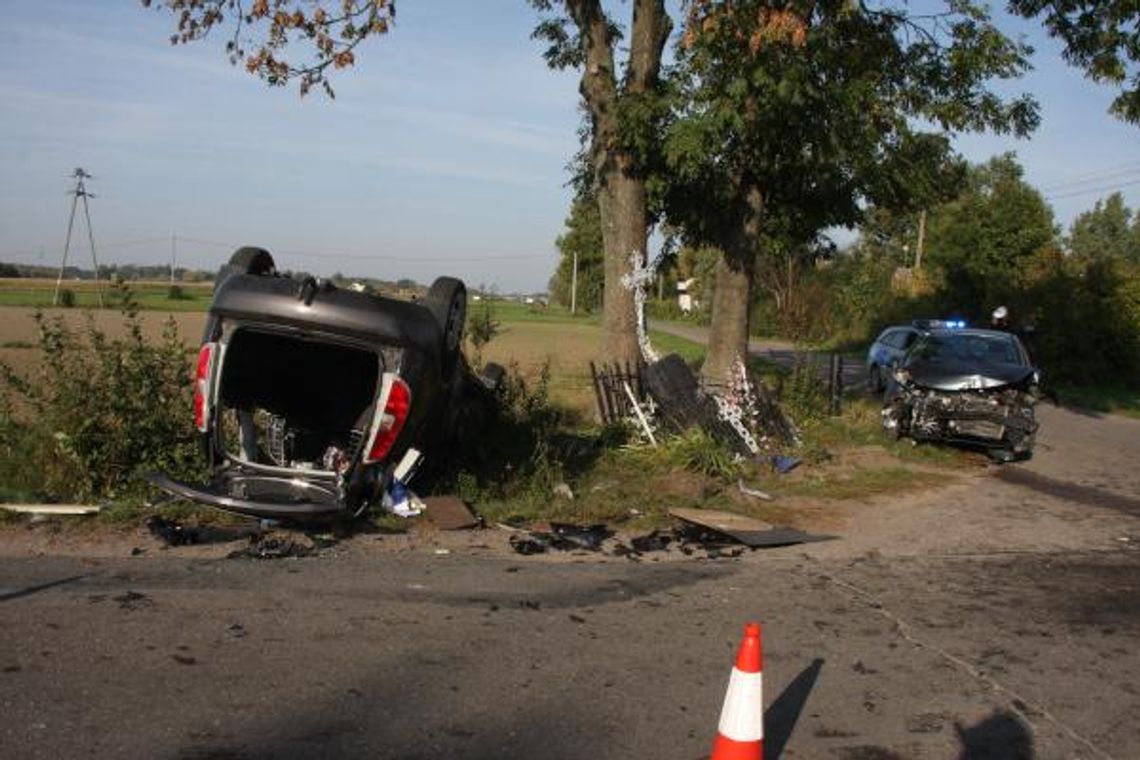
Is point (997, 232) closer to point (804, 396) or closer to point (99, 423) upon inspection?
point (804, 396)

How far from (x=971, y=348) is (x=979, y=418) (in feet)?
7.52

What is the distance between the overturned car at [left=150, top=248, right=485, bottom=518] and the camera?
22.9ft

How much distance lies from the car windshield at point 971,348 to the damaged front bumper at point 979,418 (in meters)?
1.24

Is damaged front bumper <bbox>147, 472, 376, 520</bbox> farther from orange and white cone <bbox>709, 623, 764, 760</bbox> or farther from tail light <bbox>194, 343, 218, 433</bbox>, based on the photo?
orange and white cone <bbox>709, 623, 764, 760</bbox>

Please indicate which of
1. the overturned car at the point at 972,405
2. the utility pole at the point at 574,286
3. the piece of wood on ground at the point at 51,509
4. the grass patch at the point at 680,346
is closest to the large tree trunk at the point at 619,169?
the overturned car at the point at 972,405

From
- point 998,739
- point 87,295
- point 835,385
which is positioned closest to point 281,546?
point 998,739

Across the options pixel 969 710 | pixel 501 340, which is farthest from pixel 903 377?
pixel 501 340

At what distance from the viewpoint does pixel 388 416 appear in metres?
7.08

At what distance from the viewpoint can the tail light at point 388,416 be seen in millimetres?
7047

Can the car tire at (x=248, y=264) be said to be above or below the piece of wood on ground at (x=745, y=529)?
above

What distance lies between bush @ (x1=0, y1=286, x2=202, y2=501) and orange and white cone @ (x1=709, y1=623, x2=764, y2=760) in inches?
229

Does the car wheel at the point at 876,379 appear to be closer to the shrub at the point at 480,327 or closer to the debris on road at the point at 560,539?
the shrub at the point at 480,327

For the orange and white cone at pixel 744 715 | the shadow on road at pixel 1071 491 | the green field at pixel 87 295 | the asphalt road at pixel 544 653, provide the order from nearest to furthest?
the orange and white cone at pixel 744 715
the asphalt road at pixel 544 653
the shadow on road at pixel 1071 491
the green field at pixel 87 295

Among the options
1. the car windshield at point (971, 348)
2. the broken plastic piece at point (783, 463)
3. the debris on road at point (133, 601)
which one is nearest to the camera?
the debris on road at point (133, 601)
